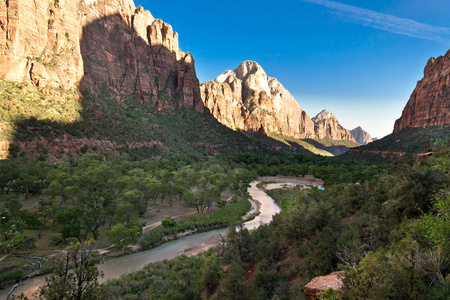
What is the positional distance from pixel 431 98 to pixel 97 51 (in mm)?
152783

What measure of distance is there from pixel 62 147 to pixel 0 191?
18937 millimetres

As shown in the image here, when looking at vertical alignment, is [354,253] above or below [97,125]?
below

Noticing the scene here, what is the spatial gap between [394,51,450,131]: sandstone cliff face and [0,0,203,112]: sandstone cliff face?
113 metres

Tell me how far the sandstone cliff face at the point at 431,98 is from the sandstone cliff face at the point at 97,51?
113 metres

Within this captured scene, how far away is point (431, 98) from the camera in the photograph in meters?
104

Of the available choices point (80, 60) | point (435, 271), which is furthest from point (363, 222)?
point (80, 60)

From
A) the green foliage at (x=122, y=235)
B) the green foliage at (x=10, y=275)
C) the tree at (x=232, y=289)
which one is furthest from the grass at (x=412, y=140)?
the green foliage at (x=10, y=275)

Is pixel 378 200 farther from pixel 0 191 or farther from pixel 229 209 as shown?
pixel 0 191

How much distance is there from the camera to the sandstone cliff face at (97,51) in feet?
186

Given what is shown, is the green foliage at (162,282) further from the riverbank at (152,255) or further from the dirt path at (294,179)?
the dirt path at (294,179)

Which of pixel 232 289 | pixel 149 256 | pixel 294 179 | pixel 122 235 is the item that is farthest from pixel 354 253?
pixel 294 179

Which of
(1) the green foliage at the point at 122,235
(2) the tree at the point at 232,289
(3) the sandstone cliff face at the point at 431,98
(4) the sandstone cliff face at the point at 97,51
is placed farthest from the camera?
(3) the sandstone cliff face at the point at 431,98

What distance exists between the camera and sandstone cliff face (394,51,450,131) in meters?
94.0

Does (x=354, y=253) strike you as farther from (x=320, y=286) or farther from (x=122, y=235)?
(x=122, y=235)
